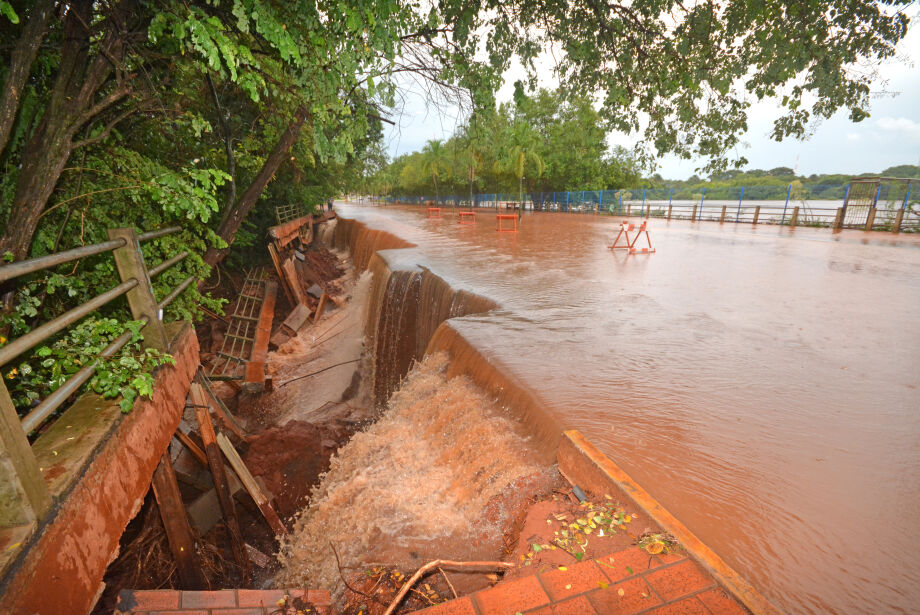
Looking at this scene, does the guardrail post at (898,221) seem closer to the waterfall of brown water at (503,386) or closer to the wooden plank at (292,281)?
the waterfall of brown water at (503,386)

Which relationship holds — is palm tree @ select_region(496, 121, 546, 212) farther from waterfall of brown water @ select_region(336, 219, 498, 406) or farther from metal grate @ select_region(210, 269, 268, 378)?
waterfall of brown water @ select_region(336, 219, 498, 406)

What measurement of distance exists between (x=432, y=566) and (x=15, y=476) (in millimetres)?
1849

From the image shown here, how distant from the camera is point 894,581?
2016 millimetres

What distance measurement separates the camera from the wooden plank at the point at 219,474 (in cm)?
394

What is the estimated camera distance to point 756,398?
12.0 ft

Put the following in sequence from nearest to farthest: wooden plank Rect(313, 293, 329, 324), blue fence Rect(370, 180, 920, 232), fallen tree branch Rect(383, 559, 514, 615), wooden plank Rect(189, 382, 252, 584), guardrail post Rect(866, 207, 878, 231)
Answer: fallen tree branch Rect(383, 559, 514, 615) < wooden plank Rect(189, 382, 252, 584) < wooden plank Rect(313, 293, 329, 324) < blue fence Rect(370, 180, 920, 232) < guardrail post Rect(866, 207, 878, 231)

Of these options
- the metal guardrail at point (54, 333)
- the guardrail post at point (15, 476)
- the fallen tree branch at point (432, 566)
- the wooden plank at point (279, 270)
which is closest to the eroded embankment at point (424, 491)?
the fallen tree branch at point (432, 566)

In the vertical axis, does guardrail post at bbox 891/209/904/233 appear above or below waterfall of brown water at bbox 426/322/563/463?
above

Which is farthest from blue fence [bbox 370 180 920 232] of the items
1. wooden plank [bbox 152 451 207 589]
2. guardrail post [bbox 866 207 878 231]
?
wooden plank [bbox 152 451 207 589]

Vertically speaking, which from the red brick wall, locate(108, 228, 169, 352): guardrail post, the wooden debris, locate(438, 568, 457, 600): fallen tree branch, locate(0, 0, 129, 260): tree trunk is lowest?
the wooden debris

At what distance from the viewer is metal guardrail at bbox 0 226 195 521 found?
1.58 meters

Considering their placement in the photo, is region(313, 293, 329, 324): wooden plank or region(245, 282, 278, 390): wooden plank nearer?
region(245, 282, 278, 390): wooden plank

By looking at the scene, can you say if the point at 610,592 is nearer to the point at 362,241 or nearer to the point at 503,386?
the point at 503,386

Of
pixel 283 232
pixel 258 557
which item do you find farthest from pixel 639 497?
pixel 283 232
